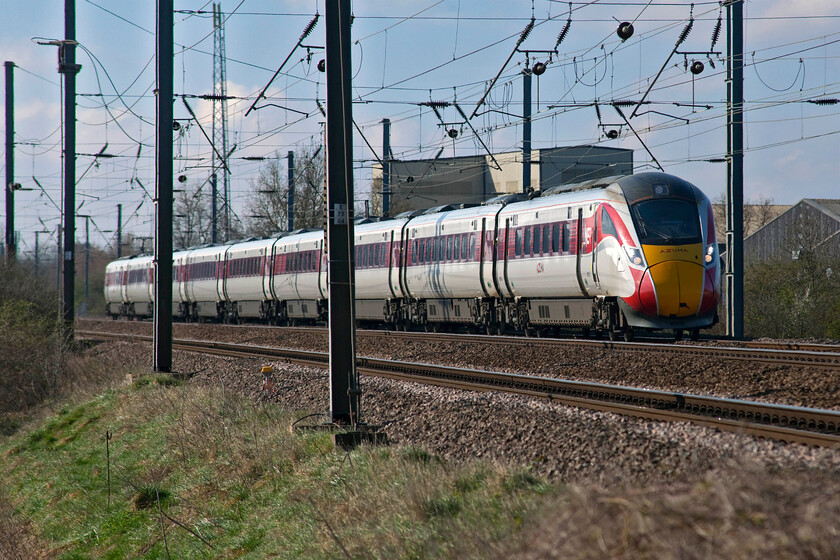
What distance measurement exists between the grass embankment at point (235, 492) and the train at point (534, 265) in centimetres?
867

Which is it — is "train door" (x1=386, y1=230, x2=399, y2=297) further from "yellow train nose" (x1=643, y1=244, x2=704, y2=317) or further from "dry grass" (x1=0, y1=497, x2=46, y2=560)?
"dry grass" (x1=0, y1=497, x2=46, y2=560)

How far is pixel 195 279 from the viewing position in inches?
1720

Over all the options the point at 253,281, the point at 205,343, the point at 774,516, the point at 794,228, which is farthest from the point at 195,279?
the point at 774,516

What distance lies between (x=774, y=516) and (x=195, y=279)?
42536 mm

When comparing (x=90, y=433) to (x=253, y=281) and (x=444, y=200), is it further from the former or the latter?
(x=444, y=200)

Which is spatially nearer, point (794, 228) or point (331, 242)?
point (331, 242)

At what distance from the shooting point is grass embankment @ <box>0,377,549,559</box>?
5.79 m

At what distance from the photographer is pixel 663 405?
10.4m

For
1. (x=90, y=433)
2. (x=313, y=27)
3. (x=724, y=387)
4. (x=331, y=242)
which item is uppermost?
(x=313, y=27)

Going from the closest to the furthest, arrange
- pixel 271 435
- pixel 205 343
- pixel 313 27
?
1. pixel 271 435
2. pixel 313 27
3. pixel 205 343

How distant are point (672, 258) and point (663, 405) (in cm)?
749

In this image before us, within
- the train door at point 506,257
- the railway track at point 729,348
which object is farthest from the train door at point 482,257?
the railway track at point 729,348

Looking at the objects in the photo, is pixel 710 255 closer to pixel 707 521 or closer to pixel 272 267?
pixel 707 521

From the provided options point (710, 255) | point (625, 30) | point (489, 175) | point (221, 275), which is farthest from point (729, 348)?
point (489, 175)
